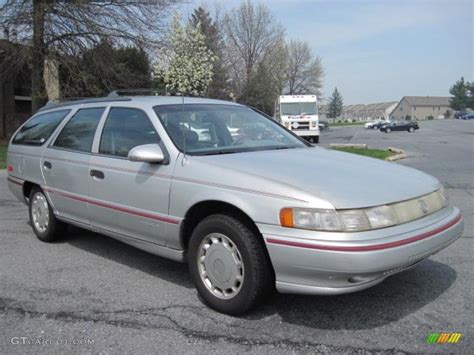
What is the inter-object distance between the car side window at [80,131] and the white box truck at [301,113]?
21827 mm

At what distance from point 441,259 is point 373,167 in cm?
158

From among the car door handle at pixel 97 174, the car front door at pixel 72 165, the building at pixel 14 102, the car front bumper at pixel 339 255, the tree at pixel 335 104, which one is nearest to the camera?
the car front bumper at pixel 339 255

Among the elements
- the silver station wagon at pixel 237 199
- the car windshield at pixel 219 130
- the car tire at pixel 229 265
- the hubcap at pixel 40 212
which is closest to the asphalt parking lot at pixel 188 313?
the car tire at pixel 229 265

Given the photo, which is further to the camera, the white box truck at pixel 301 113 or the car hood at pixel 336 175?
the white box truck at pixel 301 113

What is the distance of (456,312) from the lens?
3.51m

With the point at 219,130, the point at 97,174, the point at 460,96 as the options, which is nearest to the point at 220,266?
the point at 219,130

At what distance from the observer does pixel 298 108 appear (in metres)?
26.6

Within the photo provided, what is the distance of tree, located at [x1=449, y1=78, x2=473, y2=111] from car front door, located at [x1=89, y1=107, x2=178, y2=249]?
406 ft

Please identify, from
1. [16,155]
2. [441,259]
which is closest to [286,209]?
[441,259]

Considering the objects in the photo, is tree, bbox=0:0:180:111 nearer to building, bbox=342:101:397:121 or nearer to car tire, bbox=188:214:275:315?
car tire, bbox=188:214:275:315

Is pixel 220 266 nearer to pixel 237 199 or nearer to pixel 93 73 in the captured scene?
pixel 237 199

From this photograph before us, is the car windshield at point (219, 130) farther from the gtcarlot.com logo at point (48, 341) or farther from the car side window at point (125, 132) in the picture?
the gtcarlot.com logo at point (48, 341)

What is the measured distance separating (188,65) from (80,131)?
97.8 feet

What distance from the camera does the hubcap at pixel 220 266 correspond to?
3.42 meters
